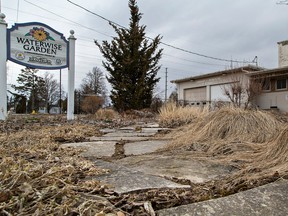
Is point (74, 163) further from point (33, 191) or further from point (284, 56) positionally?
point (284, 56)

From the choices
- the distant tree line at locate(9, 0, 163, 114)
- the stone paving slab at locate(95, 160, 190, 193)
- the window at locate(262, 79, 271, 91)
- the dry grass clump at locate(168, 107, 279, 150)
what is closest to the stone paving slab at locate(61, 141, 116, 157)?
the dry grass clump at locate(168, 107, 279, 150)

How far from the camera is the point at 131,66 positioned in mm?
9680

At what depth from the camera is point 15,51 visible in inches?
213

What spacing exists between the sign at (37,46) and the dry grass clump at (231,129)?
14.9ft

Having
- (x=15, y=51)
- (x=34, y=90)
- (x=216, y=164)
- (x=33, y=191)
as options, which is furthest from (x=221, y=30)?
(x=34, y=90)

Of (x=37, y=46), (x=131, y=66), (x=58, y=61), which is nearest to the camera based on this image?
(x=37, y=46)

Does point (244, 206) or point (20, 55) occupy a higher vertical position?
point (20, 55)

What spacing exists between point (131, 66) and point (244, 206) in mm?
9129

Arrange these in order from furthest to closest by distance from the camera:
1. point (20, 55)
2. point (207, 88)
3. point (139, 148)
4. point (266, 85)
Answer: point (207, 88), point (266, 85), point (20, 55), point (139, 148)

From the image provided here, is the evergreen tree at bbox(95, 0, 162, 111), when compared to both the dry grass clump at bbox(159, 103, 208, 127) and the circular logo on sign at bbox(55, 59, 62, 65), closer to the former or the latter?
the circular logo on sign at bbox(55, 59, 62, 65)

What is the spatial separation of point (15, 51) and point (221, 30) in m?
9.67

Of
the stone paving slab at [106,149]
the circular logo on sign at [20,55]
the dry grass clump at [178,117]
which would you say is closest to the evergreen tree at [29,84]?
the circular logo on sign at [20,55]

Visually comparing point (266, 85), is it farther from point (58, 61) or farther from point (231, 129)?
point (231, 129)

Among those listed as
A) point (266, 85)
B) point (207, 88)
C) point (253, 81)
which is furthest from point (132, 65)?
point (266, 85)
